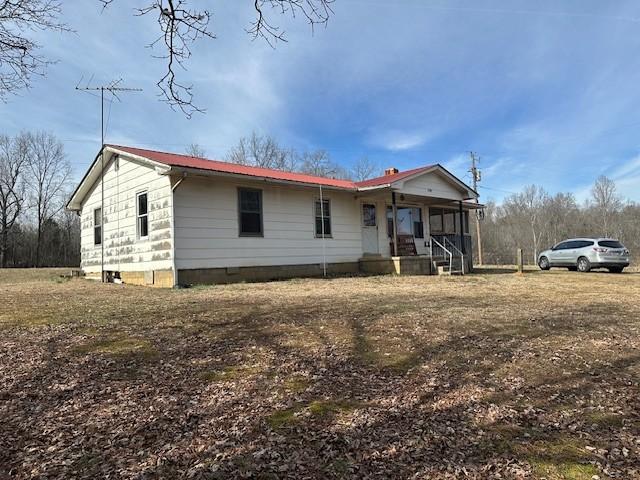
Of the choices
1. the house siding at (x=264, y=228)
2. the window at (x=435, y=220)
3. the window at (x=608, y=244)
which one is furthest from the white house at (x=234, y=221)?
the window at (x=608, y=244)

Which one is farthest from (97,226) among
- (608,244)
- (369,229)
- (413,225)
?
(608,244)

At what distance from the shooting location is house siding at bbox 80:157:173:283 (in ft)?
36.7

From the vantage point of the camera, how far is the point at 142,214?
12.2 m

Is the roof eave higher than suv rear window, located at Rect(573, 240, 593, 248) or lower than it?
higher

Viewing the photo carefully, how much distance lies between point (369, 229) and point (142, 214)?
786cm

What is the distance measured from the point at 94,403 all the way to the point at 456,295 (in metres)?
6.72

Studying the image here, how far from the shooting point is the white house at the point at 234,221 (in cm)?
1119

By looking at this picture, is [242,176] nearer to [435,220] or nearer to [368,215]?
[368,215]

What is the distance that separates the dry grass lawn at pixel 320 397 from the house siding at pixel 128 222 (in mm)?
5756

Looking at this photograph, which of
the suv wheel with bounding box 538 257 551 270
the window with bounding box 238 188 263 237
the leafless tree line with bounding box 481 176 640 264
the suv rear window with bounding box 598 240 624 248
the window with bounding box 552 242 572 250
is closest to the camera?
the window with bounding box 238 188 263 237

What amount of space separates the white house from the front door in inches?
1.5

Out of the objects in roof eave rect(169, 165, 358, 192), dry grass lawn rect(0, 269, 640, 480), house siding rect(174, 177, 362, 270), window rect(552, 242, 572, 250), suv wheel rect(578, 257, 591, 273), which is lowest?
dry grass lawn rect(0, 269, 640, 480)

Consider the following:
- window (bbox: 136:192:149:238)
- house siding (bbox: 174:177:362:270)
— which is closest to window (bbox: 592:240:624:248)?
house siding (bbox: 174:177:362:270)

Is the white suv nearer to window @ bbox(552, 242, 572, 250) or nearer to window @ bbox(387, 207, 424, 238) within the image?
Result: window @ bbox(552, 242, 572, 250)
